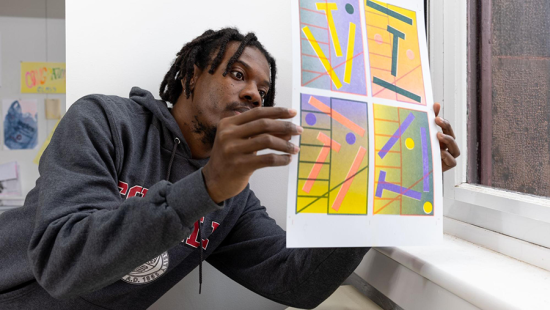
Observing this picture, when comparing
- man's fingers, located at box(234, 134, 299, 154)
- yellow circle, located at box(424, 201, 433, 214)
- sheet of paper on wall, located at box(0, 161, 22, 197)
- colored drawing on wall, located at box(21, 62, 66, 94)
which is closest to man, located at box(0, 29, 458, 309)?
man's fingers, located at box(234, 134, 299, 154)

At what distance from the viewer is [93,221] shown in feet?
1.85

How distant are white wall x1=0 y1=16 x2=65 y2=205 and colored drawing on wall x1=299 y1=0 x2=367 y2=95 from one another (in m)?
1.30

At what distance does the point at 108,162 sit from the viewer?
0.74m

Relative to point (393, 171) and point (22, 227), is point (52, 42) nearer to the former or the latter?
point (22, 227)

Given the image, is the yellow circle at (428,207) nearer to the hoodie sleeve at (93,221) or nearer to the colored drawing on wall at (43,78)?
the hoodie sleeve at (93,221)

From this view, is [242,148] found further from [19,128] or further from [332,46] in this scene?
[19,128]

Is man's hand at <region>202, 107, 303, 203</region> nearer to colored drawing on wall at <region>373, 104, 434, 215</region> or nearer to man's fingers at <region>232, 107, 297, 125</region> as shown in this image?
man's fingers at <region>232, 107, 297, 125</region>

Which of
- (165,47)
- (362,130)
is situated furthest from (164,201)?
(165,47)

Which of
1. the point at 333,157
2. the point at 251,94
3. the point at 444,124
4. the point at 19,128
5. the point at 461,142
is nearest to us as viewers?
the point at 333,157

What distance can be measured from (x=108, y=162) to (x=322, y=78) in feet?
1.40

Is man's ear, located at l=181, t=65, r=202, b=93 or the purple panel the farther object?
man's ear, located at l=181, t=65, r=202, b=93

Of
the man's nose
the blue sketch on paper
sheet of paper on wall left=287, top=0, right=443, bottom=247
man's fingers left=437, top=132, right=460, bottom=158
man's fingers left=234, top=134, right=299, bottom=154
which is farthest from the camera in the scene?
the blue sketch on paper

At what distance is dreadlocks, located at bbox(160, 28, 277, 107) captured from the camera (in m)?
0.90

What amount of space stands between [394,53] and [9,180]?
1.55m
